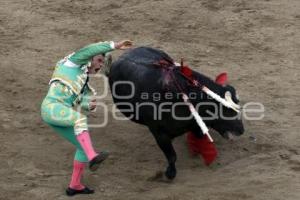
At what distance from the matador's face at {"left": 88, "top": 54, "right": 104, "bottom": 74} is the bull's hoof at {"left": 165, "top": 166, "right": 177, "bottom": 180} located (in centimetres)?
123

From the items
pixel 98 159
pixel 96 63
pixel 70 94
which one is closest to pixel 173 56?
pixel 96 63

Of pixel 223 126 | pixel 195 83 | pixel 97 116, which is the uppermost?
pixel 195 83

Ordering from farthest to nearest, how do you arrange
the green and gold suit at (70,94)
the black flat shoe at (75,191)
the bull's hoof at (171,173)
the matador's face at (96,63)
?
the bull's hoof at (171,173) < the black flat shoe at (75,191) < the matador's face at (96,63) < the green and gold suit at (70,94)

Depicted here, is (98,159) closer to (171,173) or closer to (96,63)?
(96,63)

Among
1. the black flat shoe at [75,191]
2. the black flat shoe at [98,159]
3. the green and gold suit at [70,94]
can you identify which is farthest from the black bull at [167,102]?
the black flat shoe at [98,159]

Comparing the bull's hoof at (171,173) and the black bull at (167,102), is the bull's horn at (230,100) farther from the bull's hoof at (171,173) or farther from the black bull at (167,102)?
the bull's hoof at (171,173)

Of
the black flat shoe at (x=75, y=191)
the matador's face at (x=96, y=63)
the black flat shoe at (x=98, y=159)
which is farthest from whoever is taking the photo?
the black flat shoe at (x=75, y=191)

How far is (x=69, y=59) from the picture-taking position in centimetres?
656

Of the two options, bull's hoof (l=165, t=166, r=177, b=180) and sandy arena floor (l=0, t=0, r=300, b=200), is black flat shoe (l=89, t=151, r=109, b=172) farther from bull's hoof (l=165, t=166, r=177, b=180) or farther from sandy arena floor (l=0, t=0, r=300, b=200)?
bull's hoof (l=165, t=166, r=177, b=180)

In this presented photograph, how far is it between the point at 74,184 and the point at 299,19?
17.7 ft

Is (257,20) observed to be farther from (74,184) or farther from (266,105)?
(74,184)

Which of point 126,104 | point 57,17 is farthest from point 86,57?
point 57,17

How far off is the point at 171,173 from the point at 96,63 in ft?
4.38

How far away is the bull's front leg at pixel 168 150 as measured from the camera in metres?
6.90
